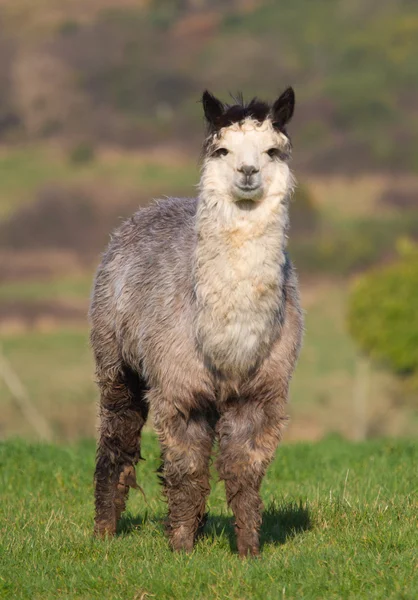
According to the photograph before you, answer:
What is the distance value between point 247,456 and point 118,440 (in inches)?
66.1

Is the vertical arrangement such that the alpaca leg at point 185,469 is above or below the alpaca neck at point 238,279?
below

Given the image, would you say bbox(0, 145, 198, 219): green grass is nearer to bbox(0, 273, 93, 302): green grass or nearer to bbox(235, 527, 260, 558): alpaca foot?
bbox(0, 273, 93, 302): green grass

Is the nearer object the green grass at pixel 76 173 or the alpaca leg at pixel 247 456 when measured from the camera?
the alpaca leg at pixel 247 456

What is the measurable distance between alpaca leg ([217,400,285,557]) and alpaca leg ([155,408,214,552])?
0.51 ft

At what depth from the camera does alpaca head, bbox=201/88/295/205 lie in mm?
7281

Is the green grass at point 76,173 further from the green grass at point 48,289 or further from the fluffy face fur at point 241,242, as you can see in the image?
the fluffy face fur at point 241,242

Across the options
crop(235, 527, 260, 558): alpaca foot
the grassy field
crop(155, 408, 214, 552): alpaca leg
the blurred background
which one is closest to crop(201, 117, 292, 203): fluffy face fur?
crop(155, 408, 214, 552): alpaca leg

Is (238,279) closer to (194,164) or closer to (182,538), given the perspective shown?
(182,538)

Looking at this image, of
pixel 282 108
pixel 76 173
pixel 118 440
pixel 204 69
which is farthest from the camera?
pixel 204 69

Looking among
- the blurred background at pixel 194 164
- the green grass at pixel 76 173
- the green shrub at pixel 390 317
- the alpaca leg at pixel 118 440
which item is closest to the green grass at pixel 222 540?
the alpaca leg at pixel 118 440

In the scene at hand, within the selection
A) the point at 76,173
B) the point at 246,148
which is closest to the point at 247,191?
the point at 246,148

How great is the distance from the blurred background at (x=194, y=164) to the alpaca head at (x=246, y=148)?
24447 mm

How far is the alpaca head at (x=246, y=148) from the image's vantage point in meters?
7.28

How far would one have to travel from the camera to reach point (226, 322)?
7391 mm
